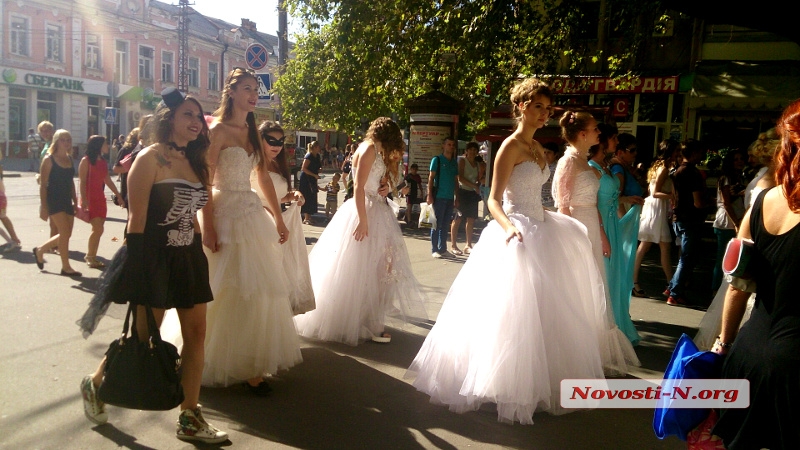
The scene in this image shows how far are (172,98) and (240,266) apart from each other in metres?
1.25

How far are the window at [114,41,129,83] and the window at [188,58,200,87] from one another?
5.00 meters

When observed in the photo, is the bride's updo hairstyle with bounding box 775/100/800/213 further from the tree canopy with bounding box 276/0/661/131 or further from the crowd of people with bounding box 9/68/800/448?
the tree canopy with bounding box 276/0/661/131

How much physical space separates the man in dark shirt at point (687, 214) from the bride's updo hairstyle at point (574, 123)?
3.62m

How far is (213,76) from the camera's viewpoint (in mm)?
49938

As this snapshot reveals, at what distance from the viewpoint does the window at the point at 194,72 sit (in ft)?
155

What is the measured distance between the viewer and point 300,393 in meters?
4.58

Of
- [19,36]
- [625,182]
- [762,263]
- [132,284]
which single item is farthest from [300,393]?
[19,36]

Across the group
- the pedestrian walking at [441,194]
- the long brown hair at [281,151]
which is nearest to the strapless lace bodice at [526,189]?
the long brown hair at [281,151]

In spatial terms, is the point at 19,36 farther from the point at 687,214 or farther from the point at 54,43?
the point at 687,214

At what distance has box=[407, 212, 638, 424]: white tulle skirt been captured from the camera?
403 centimetres

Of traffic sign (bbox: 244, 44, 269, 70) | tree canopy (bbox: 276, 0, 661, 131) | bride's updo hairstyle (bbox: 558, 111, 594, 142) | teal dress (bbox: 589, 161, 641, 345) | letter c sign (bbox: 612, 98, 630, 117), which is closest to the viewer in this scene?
bride's updo hairstyle (bbox: 558, 111, 594, 142)

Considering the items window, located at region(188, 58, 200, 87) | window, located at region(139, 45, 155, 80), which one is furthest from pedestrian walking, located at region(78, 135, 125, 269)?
window, located at region(188, 58, 200, 87)

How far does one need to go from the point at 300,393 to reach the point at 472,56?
710 cm

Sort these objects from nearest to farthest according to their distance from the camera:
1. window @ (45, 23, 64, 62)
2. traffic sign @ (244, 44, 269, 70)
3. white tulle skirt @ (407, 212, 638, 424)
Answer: white tulle skirt @ (407, 212, 638, 424) < traffic sign @ (244, 44, 269, 70) < window @ (45, 23, 64, 62)
